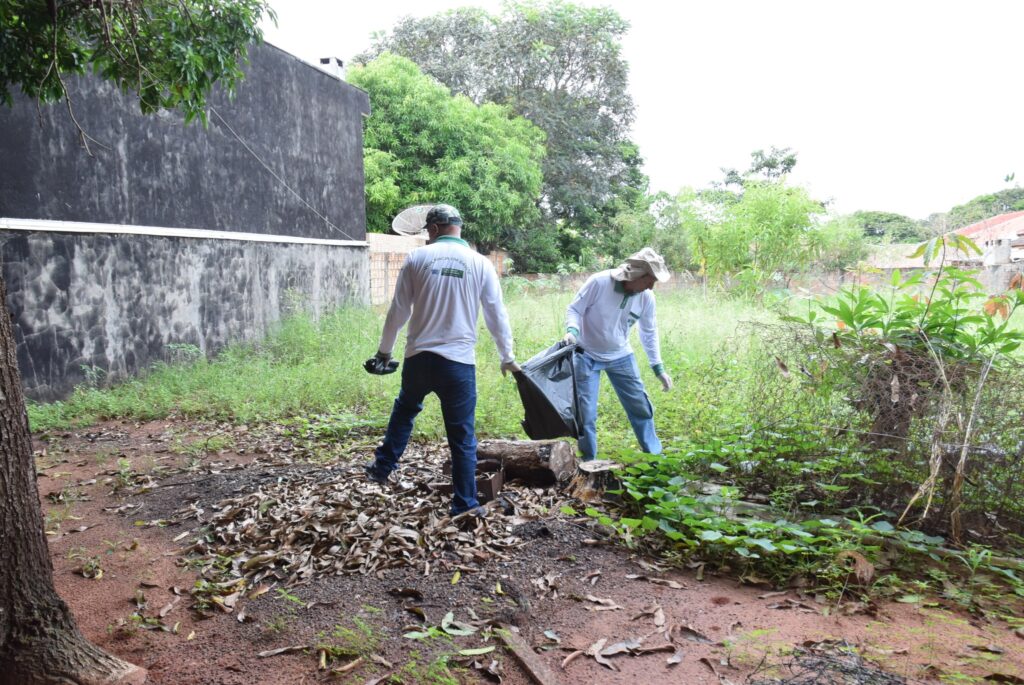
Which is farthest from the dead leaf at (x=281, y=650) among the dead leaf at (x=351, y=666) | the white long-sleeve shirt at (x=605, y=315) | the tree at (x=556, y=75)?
the tree at (x=556, y=75)

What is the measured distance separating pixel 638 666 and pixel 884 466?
7.78 ft

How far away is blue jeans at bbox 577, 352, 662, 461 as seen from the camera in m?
5.46

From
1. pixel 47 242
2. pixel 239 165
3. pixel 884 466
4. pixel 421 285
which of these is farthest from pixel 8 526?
pixel 239 165

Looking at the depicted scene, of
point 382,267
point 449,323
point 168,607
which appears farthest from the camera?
point 382,267

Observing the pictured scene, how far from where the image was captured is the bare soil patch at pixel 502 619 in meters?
2.99

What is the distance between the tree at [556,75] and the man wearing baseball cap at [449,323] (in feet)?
73.3

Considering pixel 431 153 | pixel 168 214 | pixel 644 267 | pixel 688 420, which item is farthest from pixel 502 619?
pixel 431 153

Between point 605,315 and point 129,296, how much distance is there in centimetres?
698

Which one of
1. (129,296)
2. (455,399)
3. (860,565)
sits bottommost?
(860,565)

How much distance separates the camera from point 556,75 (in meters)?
27.4

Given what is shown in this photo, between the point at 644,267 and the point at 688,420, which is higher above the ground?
the point at 644,267

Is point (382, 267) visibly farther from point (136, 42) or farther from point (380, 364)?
point (380, 364)

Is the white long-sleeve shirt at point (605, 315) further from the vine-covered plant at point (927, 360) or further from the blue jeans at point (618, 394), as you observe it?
the vine-covered plant at point (927, 360)

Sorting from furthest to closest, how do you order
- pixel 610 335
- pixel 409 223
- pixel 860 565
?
1. pixel 409 223
2. pixel 610 335
3. pixel 860 565
